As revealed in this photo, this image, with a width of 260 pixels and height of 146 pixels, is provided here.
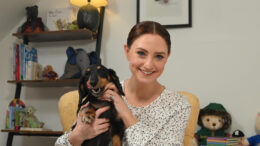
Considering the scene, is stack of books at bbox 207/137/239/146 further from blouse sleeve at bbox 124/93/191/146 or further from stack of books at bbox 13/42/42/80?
stack of books at bbox 13/42/42/80

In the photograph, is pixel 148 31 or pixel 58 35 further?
pixel 58 35

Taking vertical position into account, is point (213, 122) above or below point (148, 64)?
below

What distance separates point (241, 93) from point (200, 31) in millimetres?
627

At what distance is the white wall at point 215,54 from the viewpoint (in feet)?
8.06

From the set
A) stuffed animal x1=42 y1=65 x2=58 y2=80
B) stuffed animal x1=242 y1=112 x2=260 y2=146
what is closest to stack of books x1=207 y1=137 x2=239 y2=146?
stuffed animal x1=242 y1=112 x2=260 y2=146

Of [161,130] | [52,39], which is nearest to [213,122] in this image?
[161,130]

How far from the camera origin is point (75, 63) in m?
2.65

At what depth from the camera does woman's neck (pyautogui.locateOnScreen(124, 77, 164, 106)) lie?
4.75ft

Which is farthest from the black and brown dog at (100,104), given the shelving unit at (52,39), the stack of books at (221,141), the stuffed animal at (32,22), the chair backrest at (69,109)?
the stuffed animal at (32,22)

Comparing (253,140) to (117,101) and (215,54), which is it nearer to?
(215,54)

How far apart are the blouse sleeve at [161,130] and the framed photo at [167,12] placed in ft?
4.47

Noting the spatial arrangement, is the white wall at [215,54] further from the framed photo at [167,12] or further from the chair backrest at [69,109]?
the chair backrest at [69,109]

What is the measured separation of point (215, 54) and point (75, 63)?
1224 millimetres

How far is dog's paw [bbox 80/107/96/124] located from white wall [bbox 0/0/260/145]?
1.54 metres
